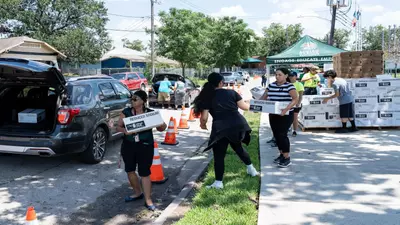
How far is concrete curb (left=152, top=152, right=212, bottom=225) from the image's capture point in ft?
14.2

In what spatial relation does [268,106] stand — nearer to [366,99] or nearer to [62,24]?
[366,99]

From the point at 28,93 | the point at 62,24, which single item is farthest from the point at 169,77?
the point at 62,24

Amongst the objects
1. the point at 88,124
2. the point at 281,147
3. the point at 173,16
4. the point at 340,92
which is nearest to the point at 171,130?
the point at 88,124

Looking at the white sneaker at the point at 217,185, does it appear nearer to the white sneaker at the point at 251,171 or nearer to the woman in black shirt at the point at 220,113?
the woman in black shirt at the point at 220,113

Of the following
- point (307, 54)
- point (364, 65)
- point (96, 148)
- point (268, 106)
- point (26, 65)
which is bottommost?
point (96, 148)

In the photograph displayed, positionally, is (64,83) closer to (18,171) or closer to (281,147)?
(18,171)

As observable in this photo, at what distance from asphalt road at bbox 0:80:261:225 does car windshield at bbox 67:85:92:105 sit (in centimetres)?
123

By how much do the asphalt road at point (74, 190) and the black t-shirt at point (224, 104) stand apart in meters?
1.41

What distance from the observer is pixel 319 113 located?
9680 millimetres

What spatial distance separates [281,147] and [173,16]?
29286 millimetres

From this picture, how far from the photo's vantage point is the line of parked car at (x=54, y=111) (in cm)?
584

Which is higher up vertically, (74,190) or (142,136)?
(142,136)

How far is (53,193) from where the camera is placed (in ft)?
17.3

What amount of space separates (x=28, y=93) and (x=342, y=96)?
286 inches
